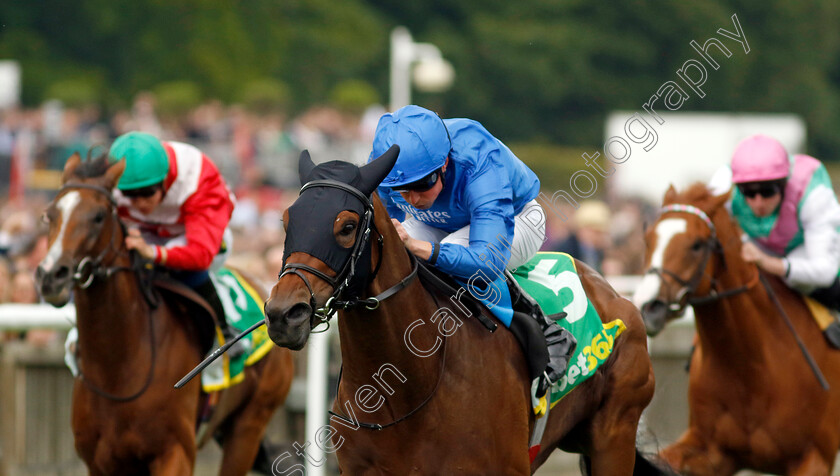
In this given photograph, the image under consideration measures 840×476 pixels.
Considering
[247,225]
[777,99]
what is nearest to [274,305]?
[247,225]

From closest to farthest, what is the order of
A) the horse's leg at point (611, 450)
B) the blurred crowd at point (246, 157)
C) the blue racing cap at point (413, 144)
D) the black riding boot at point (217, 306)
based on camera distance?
1. the blue racing cap at point (413, 144)
2. the horse's leg at point (611, 450)
3. the black riding boot at point (217, 306)
4. the blurred crowd at point (246, 157)

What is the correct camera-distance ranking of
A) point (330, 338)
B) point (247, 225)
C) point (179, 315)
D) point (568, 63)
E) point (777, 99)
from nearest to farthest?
point (179, 315), point (330, 338), point (247, 225), point (568, 63), point (777, 99)

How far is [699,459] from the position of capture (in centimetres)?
606

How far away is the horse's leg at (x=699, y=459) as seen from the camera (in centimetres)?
601

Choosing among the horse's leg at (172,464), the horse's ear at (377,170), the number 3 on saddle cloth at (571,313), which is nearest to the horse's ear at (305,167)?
the horse's ear at (377,170)

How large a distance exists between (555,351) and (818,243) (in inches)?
86.4

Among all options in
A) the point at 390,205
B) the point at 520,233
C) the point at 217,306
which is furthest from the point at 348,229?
the point at 217,306

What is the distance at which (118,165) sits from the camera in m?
5.46

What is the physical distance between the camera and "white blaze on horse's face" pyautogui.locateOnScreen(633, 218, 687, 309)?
5.71m

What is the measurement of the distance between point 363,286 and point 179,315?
231 cm

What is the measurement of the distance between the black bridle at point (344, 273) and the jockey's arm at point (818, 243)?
3.02m

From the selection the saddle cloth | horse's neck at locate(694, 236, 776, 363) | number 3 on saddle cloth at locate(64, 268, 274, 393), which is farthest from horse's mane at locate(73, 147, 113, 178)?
horse's neck at locate(694, 236, 776, 363)

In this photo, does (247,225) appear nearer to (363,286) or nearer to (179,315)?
(179,315)

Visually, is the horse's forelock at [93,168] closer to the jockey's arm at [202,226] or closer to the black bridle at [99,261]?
the black bridle at [99,261]
